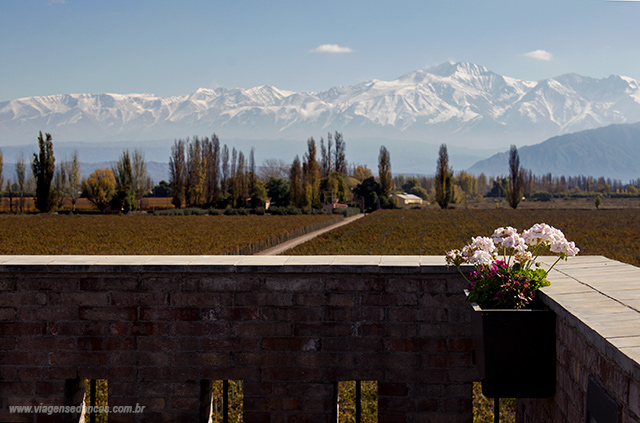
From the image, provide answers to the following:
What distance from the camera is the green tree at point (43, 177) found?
67000mm

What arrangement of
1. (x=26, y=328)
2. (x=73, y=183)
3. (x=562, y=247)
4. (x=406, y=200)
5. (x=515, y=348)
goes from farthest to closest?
(x=406, y=200) → (x=73, y=183) → (x=26, y=328) → (x=562, y=247) → (x=515, y=348)

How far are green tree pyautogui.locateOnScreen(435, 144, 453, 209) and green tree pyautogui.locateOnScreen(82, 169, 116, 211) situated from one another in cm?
4781

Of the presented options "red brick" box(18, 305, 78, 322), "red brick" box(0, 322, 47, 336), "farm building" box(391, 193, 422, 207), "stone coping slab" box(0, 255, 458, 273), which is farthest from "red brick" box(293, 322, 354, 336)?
"farm building" box(391, 193, 422, 207)

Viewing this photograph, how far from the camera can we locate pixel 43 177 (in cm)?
6706

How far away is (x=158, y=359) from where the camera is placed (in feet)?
15.9

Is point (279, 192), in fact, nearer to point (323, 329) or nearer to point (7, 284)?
point (7, 284)

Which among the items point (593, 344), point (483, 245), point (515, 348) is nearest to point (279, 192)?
point (483, 245)

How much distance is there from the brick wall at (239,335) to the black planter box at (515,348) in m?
0.91

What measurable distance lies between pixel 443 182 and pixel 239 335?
3436 inches

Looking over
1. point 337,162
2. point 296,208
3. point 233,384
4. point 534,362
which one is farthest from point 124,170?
point 534,362

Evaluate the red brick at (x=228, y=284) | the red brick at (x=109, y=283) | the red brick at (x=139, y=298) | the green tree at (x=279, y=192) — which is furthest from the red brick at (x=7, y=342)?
the green tree at (x=279, y=192)

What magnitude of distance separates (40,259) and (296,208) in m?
65.8

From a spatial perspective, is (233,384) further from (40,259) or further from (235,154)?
(235,154)

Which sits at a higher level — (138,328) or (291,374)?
(138,328)
